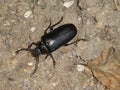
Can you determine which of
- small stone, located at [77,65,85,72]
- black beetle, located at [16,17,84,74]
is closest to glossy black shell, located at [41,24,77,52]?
black beetle, located at [16,17,84,74]

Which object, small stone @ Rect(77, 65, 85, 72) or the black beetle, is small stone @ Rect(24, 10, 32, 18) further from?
small stone @ Rect(77, 65, 85, 72)

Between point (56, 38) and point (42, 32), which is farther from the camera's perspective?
point (42, 32)

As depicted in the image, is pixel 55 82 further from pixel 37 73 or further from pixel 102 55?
pixel 102 55

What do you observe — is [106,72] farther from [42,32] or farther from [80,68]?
Result: [42,32]

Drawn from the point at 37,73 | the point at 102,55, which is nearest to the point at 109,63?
the point at 102,55

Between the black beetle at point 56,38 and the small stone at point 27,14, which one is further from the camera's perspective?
the small stone at point 27,14

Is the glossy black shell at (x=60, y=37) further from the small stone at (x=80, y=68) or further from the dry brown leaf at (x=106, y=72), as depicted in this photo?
the dry brown leaf at (x=106, y=72)

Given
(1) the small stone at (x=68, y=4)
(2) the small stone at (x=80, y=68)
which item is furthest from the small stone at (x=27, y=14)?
(2) the small stone at (x=80, y=68)

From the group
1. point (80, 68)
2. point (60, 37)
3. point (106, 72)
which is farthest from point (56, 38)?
point (106, 72)

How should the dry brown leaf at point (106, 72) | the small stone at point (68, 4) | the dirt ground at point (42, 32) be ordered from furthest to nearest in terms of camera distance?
1. the small stone at point (68, 4)
2. the dirt ground at point (42, 32)
3. the dry brown leaf at point (106, 72)
